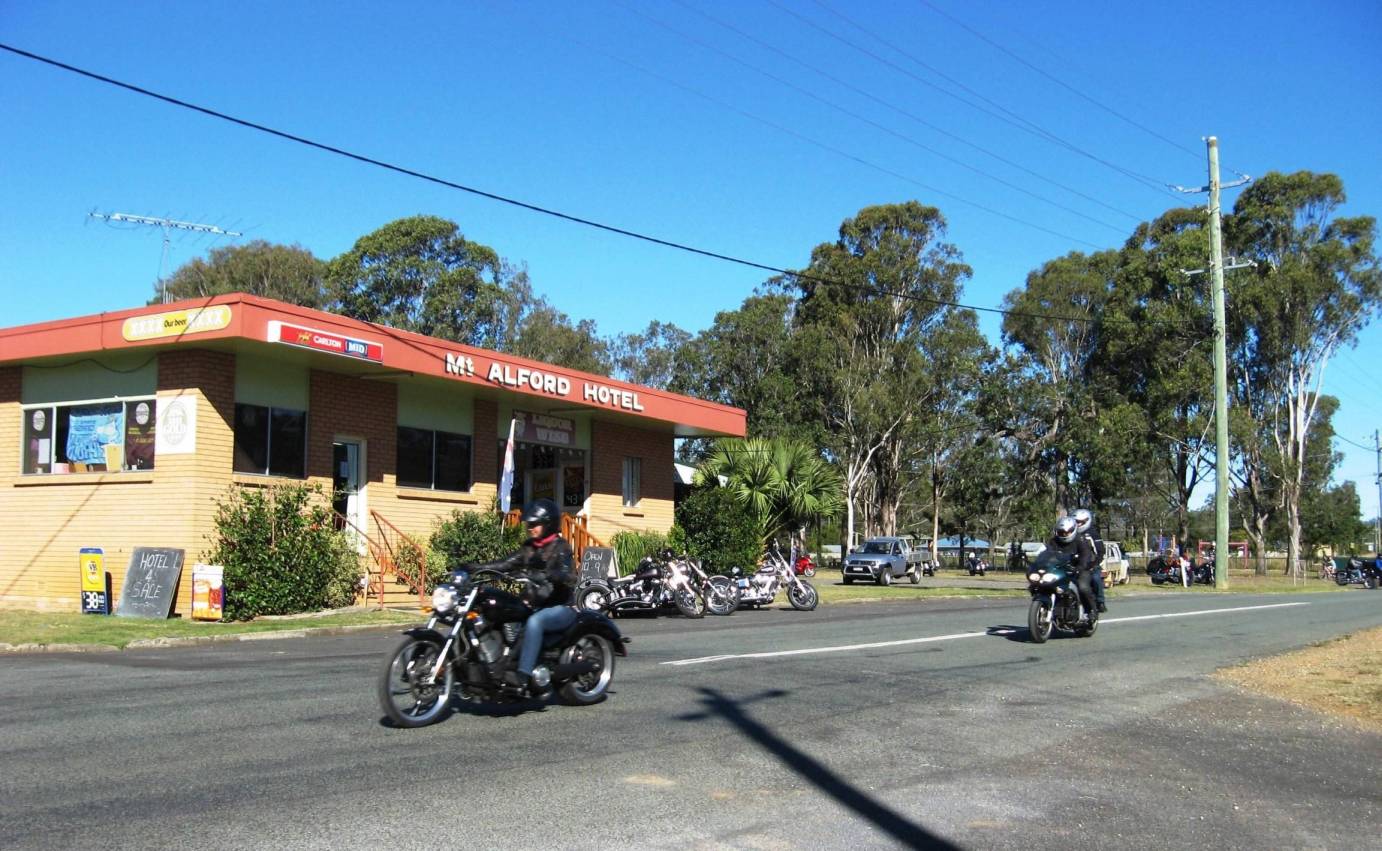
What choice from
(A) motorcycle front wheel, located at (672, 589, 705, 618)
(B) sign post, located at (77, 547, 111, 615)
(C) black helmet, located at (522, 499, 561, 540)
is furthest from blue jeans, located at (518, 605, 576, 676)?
(B) sign post, located at (77, 547, 111, 615)

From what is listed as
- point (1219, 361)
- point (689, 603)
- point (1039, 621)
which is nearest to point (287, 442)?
point (689, 603)

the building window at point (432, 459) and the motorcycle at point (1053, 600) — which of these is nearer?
the motorcycle at point (1053, 600)

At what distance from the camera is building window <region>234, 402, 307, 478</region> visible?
18.6m

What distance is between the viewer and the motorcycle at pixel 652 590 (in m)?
19.7

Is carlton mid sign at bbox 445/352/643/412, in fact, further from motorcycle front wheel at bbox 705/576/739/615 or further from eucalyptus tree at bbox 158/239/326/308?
eucalyptus tree at bbox 158/239/326/308

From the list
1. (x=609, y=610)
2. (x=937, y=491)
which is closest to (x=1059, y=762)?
(x=609, y=610)

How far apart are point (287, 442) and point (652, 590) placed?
7074mm

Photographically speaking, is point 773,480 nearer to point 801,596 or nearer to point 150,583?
point 801,596

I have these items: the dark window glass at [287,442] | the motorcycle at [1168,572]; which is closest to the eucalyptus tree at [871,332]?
the motorcycle at [1168,572]

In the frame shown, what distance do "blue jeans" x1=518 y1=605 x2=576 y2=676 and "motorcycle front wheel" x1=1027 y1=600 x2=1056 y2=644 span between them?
8.41 metres

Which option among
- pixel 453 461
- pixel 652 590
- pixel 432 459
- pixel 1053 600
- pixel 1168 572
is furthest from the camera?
pixel 1168 572

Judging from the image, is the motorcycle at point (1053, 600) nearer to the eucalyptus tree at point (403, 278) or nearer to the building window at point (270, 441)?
the building window at point (270, 441)

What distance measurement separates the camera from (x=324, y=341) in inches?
710

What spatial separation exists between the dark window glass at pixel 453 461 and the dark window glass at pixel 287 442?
345 centimetres
